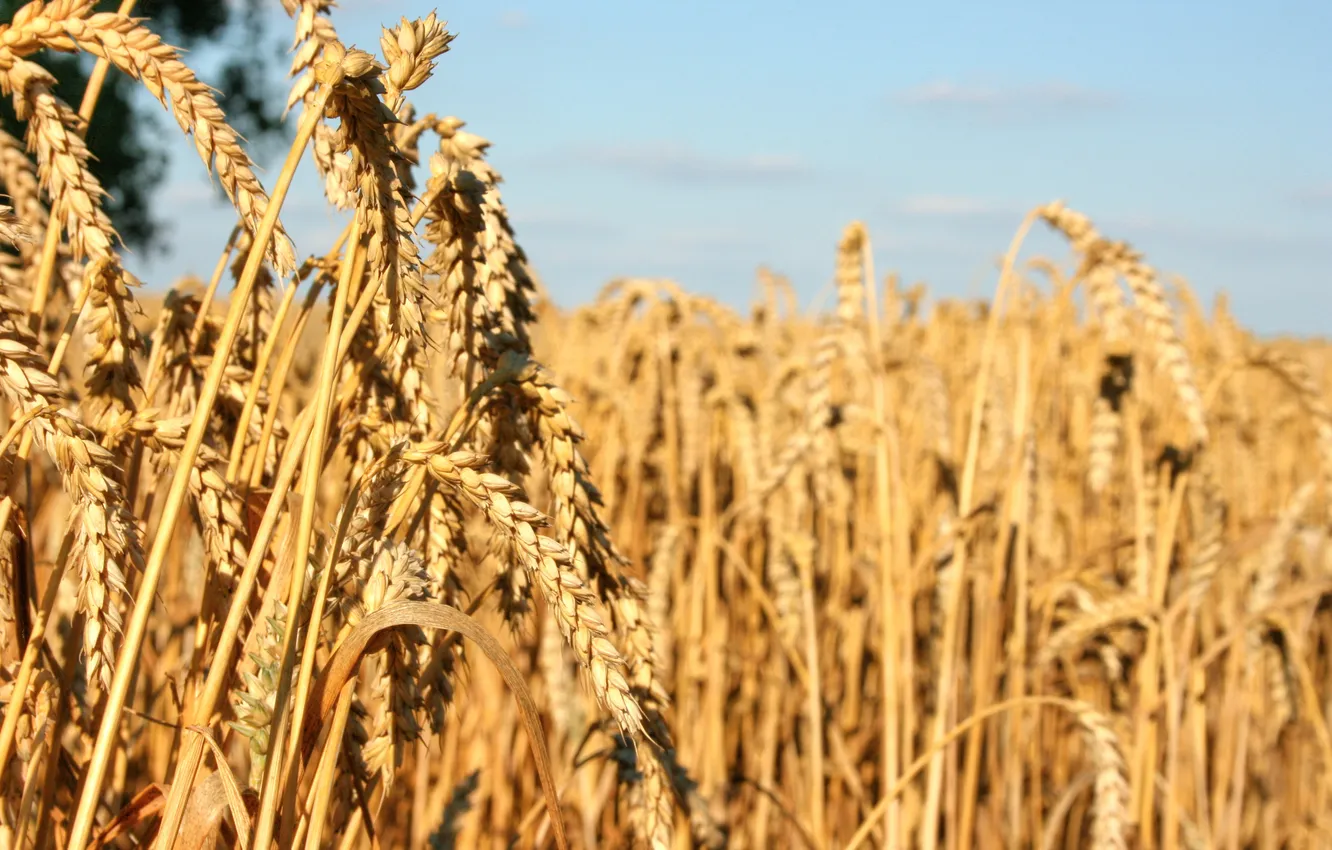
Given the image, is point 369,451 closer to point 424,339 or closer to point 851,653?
point 424,339

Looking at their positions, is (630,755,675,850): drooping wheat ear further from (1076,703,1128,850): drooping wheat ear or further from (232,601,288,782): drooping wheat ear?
(1076,703,1128,850): drooping wheat ear

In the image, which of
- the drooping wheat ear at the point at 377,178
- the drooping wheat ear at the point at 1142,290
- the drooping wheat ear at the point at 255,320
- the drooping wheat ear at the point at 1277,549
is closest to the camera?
the drooping wheat ear at the point at 377,178

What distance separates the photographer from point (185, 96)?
680mm

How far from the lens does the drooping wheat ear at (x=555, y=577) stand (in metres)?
0.68

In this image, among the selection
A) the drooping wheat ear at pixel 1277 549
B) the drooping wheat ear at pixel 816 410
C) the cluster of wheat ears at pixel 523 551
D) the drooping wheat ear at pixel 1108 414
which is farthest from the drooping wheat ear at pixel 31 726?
the drooping wheat ear at pixel 1277 549

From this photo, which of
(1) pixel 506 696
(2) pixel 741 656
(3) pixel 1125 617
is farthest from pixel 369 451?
(2) pixel 741 656

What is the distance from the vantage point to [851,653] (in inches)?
102

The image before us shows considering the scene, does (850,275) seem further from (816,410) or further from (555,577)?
(555,577)

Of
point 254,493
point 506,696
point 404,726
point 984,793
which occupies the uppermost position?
point 254,493

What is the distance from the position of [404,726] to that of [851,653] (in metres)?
1.90

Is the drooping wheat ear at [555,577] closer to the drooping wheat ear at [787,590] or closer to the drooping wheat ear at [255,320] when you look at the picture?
the drooping wheat ear at [255,320]

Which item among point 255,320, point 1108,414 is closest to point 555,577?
point 255,320

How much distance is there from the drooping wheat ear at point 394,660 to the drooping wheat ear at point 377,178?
15 centimetres

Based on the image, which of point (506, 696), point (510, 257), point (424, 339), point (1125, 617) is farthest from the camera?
point (506, 696)
